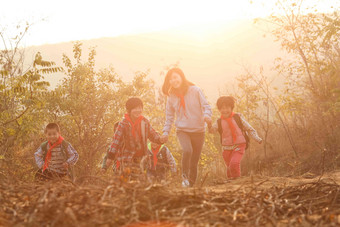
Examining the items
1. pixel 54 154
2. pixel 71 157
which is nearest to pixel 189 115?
pixel 71 157

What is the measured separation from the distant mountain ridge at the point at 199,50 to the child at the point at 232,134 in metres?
75.0

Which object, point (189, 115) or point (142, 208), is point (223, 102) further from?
point (142, 208)

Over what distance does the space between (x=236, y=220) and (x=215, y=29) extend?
84.9 metres

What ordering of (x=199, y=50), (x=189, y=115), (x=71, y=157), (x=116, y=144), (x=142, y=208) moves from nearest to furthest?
(x=142, y=208) → (x=116, y=144) → (x=189, y=115) → (x=71, y=157) → (x=199, y=50)

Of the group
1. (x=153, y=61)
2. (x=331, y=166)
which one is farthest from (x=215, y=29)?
(x=331, y=166)

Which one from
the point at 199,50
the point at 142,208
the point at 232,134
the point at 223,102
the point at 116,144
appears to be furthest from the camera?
the point at 199,50

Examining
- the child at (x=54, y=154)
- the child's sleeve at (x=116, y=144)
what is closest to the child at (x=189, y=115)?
the child's sleeve at (x=116, y=144)

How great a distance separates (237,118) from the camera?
7340 mm

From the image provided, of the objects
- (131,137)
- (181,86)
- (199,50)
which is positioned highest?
(199,50)

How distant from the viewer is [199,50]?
340ft

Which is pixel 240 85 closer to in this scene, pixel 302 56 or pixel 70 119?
pixel 302 56

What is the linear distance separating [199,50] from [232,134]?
97.8 m

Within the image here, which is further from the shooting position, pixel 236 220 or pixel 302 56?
pixel 302 56

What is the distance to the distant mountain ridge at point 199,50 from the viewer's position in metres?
89.3
